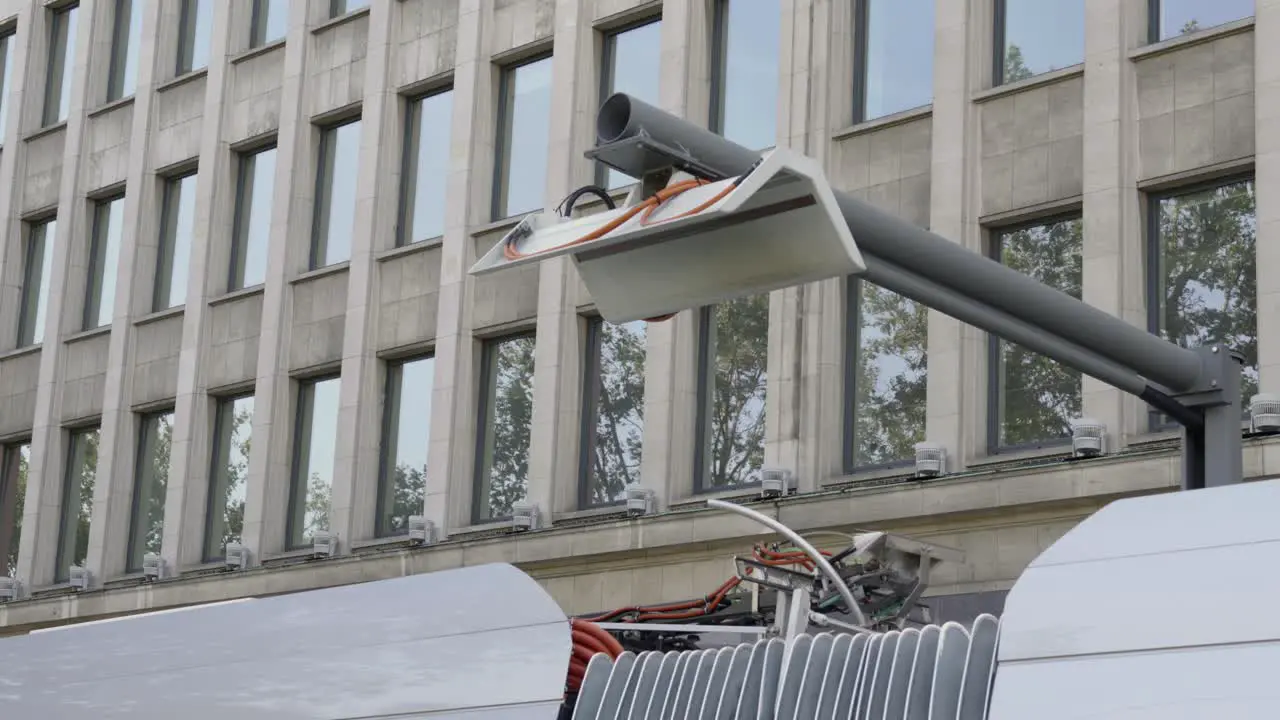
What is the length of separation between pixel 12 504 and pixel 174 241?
6.73 m

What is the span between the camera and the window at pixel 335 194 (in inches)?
1252

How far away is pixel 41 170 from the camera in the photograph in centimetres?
3869

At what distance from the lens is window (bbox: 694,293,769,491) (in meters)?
25.4

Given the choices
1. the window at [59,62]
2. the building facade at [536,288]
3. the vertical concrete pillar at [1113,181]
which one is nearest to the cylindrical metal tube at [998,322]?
the building facade at [536,288]

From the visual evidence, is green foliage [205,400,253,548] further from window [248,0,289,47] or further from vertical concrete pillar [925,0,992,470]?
vertical concrete pillar [925,0,992,470]

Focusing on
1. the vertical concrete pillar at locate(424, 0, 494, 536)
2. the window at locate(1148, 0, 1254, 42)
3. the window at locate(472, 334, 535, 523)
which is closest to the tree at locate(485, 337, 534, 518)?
the window at locate(472, 334, 535, 523)

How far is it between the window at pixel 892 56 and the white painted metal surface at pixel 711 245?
1798 centimetres

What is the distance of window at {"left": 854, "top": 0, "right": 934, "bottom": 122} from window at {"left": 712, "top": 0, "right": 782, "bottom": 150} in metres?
1.32

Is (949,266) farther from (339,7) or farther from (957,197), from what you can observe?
(339,7)

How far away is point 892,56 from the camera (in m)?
24.8

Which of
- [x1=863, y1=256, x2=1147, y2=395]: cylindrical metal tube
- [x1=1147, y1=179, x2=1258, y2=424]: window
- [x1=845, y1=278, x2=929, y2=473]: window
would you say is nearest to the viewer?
[x1=863, y1=256, x2=1147, y2=395]: cylindrical metal tube

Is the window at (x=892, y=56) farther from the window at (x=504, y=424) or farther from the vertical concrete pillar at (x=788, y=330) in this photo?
the window at (x=504, y=424)

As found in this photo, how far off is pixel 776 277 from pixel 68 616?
30128 millimetres

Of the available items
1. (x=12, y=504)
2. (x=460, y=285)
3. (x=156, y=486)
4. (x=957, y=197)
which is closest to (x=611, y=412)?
(x=460, y=285)
